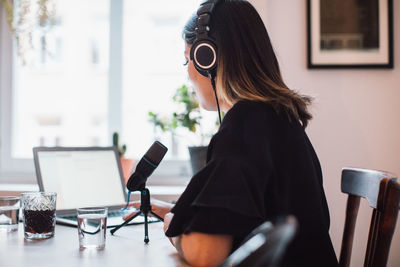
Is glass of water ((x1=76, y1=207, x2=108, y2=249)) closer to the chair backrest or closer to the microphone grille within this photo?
the microphone grille

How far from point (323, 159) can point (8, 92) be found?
69.2 inches

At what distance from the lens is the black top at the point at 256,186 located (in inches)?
31.5

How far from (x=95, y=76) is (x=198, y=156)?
3.32 ft

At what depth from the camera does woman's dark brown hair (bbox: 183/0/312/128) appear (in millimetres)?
1014

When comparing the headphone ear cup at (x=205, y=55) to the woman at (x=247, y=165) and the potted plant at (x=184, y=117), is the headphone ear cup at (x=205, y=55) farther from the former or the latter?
the potted plant at (x=184, y=117)

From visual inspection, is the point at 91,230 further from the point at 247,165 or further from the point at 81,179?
the point at 81,179

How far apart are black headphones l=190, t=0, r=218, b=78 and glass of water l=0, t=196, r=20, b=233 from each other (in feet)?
2.20

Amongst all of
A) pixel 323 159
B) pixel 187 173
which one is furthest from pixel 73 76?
pixel 323 159

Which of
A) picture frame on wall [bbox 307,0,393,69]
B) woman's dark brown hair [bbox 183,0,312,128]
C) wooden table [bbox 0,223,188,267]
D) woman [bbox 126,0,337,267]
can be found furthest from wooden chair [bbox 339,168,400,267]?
picture frame on wall [bbox 307,0,393,69]

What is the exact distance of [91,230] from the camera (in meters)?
0.99

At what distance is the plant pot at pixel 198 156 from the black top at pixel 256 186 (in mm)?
727

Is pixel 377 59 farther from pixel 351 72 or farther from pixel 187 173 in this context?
pixel 187 173

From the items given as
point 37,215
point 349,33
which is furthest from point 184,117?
point 37,215

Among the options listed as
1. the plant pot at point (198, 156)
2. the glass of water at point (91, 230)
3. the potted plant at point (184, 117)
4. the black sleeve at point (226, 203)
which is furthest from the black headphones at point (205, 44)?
the potted plant at point (184, 117)
